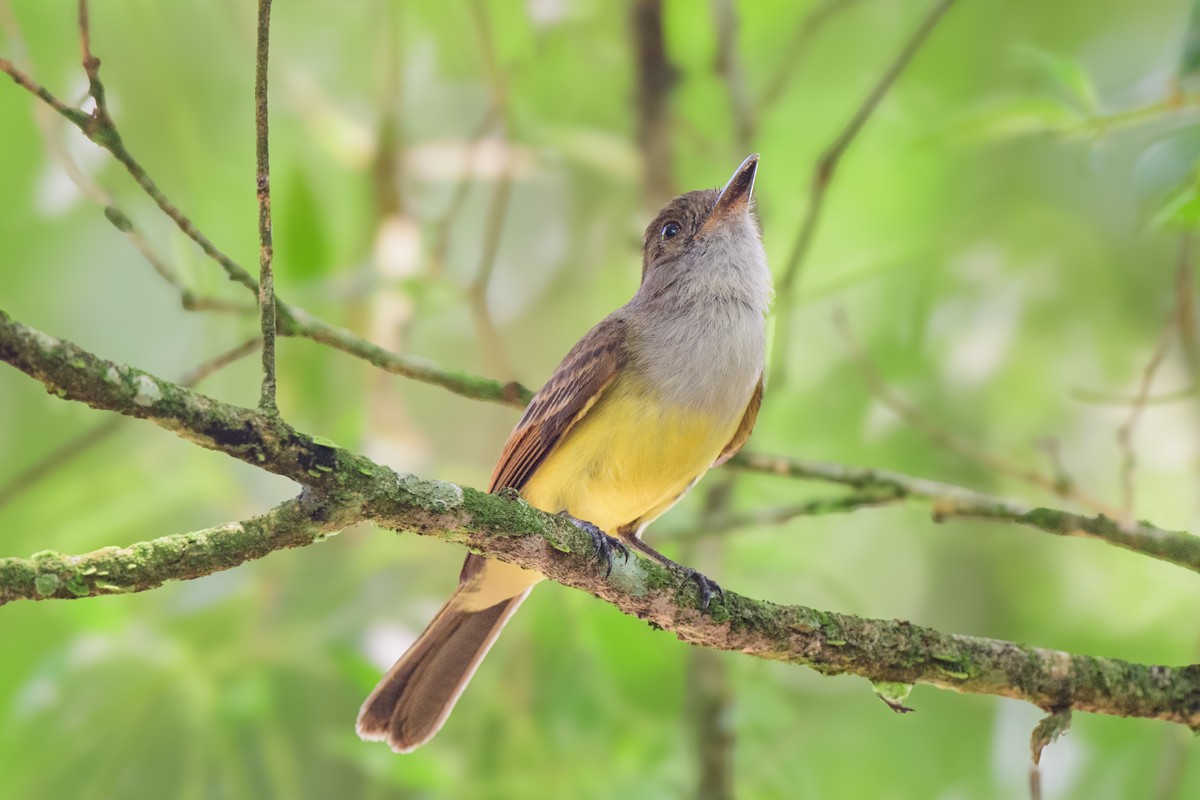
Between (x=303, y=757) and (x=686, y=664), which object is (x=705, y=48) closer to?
(x=686, y=664)

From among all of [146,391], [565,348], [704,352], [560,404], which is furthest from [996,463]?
[565,348]

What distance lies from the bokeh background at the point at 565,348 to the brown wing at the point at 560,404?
94 cm

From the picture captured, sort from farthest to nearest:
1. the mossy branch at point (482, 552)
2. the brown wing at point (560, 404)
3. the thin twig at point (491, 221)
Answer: the thin twig at point (491, 221) < the brown wing at point (560, 404) < the mossy branch at point (482, 552)

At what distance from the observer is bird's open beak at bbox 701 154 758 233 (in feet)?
13.5

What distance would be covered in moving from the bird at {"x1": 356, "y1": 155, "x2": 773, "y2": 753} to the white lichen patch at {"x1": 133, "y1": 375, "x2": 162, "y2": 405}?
5.70 ft

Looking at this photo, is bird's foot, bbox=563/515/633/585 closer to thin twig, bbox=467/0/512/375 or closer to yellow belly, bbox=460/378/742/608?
yellow belly, bbox=460/378/742/608

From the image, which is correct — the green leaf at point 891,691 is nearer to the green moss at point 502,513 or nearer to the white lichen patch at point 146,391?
the green moss at point 502,513

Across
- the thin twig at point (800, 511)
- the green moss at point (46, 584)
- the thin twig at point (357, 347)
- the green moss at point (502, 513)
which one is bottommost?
the green moss at point (46, 584)

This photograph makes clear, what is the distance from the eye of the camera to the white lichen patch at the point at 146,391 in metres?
1.84

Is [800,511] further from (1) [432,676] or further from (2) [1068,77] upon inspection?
(2) [1068,77]

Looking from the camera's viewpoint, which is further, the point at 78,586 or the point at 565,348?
the point at 565,348

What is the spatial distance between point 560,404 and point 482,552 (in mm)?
1261

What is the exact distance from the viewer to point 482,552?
2.51 m

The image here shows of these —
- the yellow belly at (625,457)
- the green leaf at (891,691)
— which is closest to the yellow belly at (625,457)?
the yellow belly at (625,457)
